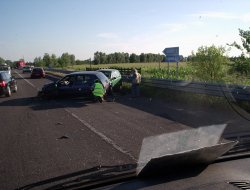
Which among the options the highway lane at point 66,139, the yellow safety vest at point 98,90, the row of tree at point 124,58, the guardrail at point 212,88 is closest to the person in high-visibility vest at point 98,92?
the yellow safety vest at point 98,90

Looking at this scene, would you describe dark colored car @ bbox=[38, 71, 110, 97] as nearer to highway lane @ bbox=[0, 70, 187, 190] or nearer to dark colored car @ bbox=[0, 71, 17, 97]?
dark colored car @ bbox=[0, 71, 17, 97]

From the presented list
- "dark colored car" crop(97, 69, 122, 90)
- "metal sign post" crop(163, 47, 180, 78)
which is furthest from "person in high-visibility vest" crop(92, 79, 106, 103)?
"metal sign post" crop(163, 47, 180, 78)

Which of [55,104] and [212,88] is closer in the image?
[212,88]

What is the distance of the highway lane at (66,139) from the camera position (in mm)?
6180

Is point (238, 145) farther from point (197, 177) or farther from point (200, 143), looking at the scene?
point (197, 177)

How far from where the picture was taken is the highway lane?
243 inches

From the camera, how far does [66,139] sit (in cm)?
870

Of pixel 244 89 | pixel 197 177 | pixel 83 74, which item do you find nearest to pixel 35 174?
pixel 197 177

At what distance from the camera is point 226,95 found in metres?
14.2

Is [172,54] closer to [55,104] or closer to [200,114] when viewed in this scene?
[55,104]

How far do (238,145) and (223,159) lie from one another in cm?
58

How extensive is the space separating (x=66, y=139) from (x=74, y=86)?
10.1 metres

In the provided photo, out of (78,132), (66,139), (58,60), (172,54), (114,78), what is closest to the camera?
(66,139)

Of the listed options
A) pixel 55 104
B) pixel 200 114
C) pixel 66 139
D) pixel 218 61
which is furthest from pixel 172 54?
pixel 66 139
